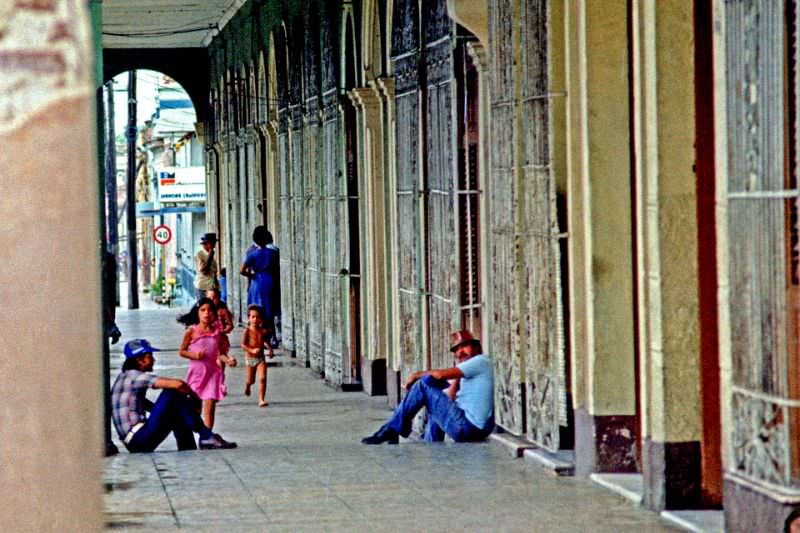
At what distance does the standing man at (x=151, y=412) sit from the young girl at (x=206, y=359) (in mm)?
1584

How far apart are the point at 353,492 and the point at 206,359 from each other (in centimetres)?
528

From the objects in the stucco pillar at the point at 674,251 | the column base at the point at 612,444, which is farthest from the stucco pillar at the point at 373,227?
the stucco pillar at the point at 674,251

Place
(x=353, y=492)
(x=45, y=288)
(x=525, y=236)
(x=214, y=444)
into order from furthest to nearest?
(x=214, y=444)
(x=525, y=236)
(x=353, y=492)
(x=45, y=288)

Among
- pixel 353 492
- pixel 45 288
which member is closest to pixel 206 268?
pixel 353 492

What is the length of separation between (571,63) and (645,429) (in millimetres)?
2484

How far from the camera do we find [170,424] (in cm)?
1295

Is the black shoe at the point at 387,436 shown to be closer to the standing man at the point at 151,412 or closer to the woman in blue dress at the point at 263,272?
the standing man at the point at 151,412

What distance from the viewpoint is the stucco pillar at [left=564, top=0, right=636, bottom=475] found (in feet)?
31.9

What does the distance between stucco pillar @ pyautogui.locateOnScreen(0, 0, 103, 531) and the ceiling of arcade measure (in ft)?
91.3

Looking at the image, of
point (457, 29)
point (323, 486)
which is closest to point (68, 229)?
point (323, 486)

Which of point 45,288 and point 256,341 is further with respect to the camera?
point 256,341

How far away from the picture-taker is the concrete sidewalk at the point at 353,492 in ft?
27.9

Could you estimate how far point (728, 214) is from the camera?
7.18 meters

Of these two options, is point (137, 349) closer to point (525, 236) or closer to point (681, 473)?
point (525, 236)
